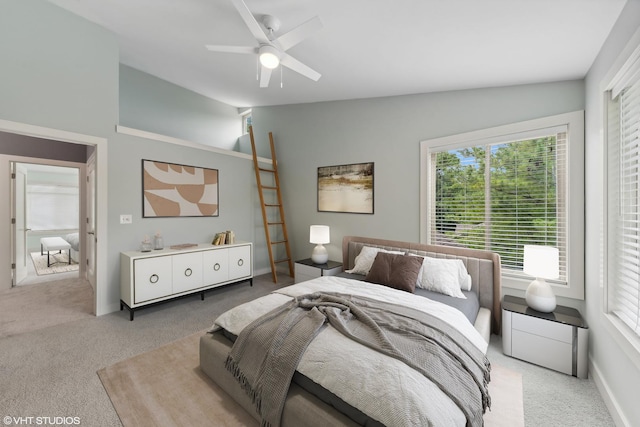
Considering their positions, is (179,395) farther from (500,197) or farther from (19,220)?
(19,220)

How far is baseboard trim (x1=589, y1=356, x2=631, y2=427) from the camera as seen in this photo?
1477mm

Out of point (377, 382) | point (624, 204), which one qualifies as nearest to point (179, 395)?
point (377, 382)

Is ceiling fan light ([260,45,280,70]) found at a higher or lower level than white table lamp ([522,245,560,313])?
higher

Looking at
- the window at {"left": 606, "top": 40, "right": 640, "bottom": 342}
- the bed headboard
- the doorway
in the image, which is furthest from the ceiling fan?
the doorway

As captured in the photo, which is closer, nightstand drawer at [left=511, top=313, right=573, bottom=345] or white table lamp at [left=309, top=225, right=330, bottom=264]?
nightstand drawer at [left=511, top=313, right=573, bottom=345]

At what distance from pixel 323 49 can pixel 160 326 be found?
11.1ft

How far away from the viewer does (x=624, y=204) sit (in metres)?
1.62

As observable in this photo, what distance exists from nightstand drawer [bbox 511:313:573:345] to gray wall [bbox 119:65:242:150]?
5419 millimetres

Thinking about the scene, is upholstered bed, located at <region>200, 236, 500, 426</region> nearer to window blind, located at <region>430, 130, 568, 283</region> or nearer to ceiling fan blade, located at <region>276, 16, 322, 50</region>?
window blind, located at <region>430, 130, 568, 283</region>

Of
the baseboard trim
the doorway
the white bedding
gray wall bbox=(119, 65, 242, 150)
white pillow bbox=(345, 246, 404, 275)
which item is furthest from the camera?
the doorway

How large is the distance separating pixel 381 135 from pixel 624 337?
2.93 m

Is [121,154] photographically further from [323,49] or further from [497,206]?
[497,206]

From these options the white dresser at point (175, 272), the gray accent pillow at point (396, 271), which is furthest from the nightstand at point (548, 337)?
the white dresser at point (175, 272)

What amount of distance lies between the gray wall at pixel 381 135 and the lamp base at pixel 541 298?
1.32 metres
